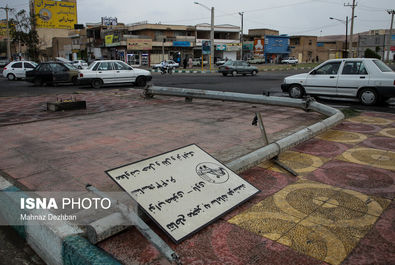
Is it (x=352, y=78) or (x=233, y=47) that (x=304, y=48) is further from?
(x=352, y=78)

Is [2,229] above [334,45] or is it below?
below

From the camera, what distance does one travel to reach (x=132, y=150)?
550 centimetres

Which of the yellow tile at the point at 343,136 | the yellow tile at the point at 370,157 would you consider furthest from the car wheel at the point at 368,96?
the yellow tile at the point at 370,157

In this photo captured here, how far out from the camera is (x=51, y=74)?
1970 centimetres

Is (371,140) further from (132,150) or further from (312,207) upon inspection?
(132,150)

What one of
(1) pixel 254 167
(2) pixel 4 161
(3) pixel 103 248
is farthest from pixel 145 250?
(2) pixel 4 161

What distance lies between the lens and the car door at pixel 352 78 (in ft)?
34.9

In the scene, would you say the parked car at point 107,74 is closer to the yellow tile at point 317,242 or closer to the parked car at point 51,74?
the parked car at point 51,74

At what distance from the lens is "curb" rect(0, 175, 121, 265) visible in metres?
2.39

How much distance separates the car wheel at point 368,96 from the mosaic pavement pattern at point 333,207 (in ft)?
18.5

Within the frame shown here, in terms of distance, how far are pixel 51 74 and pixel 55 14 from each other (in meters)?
64.9

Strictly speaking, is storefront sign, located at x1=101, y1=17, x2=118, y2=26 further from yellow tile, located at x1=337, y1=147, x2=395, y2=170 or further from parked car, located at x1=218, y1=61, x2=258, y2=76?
yellow tile, located at x1=337, y1=147, x2=395, y2=170

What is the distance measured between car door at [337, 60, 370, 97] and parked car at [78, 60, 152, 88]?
11043 mm

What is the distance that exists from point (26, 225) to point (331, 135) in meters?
5.55
